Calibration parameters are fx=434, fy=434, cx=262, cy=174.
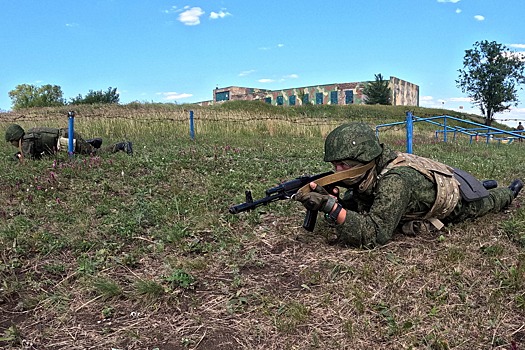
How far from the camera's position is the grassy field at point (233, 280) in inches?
86.6

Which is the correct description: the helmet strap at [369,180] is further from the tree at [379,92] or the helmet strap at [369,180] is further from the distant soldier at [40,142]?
the tree at [379,92]

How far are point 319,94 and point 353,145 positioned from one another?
4782 cm

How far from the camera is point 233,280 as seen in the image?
275 centimetres

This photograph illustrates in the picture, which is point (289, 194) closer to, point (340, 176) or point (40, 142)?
point (340, 176)

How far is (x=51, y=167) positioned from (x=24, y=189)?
43.3 inches

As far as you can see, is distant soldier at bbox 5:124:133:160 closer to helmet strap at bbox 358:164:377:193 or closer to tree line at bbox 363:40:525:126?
helmet strap at bbox 358:164:377:193

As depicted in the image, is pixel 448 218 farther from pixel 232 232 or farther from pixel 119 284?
pixel 119 284

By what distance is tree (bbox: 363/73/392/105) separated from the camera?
43281 mm

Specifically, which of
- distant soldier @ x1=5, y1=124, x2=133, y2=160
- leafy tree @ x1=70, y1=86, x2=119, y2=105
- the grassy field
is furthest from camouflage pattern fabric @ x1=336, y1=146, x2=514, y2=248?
leafy tree @ x1=70, y1=86, x2=119, y2=105

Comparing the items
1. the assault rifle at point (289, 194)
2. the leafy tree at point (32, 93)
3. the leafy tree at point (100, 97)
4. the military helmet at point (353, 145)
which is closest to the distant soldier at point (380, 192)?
the military helmet at point (353, 145)

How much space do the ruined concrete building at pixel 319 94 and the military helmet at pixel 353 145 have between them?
43829mm

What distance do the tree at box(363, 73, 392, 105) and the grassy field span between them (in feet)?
135

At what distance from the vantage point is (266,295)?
255 cm

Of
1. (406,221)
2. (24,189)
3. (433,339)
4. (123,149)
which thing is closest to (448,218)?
(406,221)
